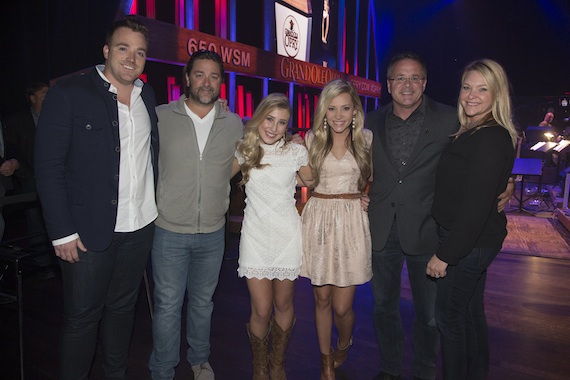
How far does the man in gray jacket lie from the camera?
2219mm

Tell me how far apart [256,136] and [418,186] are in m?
0.92

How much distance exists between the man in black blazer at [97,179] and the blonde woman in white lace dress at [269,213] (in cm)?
52

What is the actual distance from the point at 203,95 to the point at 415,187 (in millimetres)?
1230

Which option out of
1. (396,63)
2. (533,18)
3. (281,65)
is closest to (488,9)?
(533,18)

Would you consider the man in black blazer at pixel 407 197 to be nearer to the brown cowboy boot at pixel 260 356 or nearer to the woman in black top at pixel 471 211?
the woman in black top at pixel 471 211

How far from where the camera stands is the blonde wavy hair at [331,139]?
2.35 m

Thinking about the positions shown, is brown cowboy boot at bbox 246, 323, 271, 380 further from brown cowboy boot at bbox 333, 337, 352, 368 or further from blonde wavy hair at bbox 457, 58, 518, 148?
blonde wavy hair at bbox 457, 58, 518, 148

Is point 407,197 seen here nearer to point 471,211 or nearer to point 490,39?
point 471,211

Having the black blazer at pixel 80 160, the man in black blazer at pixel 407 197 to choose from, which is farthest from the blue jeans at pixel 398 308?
the black blazer at pixel 80 160

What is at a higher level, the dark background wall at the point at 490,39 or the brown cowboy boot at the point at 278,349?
the dark background wall at the point at 490,39

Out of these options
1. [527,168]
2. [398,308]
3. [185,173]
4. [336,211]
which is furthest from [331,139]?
[527,168]

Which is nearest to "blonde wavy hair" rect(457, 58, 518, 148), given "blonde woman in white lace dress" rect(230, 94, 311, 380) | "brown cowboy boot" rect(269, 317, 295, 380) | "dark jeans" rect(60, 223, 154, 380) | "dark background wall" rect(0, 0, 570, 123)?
"blonde woman in white lace dress" rect(230, 94, 311, 380)

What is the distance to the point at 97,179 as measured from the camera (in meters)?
1.91

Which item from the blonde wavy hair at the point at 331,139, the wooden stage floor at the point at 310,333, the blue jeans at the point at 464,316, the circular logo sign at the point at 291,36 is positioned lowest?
the wooden stage floor at the point at 310,333
